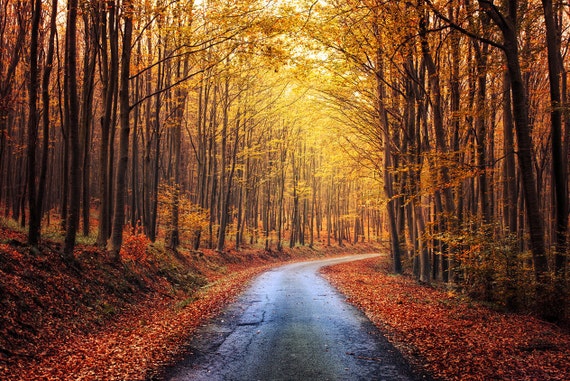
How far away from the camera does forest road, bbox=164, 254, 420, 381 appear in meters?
5.47

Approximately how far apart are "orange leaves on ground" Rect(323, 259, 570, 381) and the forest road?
49 cm

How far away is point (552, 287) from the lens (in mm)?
8336

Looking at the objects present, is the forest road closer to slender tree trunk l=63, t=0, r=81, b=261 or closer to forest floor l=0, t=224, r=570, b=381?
forest floor l=0, t=224, r=570, b=381

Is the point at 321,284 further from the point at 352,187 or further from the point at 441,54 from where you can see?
the point at 352,187

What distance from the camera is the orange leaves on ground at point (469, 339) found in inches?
214

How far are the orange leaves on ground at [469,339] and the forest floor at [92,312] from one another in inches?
162

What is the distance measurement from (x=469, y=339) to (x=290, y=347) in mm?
3194

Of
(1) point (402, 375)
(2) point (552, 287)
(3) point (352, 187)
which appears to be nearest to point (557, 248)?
(2) point (552, 287)

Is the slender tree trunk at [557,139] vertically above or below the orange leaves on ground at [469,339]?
above

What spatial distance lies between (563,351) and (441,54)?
39.3 feet

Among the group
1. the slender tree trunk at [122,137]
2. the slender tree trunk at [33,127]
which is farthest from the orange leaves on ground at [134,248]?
the slender tree trunk at [33,127]

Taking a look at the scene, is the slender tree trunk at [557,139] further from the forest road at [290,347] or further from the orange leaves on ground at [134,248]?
the orange leaves on ground at [134,248]

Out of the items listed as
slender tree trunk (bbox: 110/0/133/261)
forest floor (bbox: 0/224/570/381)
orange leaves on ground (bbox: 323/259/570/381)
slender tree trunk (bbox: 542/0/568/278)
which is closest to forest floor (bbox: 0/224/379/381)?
forest floor (bbox: 0/224/570/381)

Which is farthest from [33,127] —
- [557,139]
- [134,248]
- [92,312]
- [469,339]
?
[557,139]
